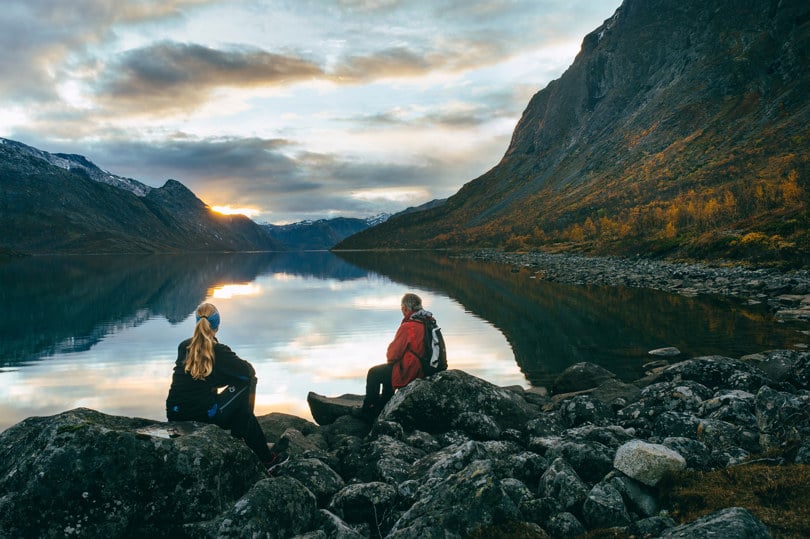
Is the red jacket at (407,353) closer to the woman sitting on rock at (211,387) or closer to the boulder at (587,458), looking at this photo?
the woman sitting on rock at (211,387)

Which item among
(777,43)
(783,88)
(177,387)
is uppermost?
A: (777,43)

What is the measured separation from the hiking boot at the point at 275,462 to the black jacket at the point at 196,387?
126cm

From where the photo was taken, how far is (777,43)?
143625 mm

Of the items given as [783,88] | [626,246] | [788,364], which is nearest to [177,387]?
[788,364]

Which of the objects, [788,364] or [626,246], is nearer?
[788,364]

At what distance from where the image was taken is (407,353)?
36.7 ft

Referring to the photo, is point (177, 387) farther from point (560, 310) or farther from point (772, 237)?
point (772, 237)

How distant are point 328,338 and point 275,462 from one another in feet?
62.5

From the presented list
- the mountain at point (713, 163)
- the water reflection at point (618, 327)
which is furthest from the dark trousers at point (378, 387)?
the mountain at point (713, 163)

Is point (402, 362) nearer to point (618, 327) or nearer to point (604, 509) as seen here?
point (604, 509)

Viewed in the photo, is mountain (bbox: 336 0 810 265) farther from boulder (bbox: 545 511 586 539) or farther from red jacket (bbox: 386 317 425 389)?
boulder (bbox: 545 511 586 539)

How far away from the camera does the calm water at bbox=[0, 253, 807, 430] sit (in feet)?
58.1

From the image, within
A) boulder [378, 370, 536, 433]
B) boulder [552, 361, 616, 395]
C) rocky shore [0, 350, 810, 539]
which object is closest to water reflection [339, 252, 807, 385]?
boulder [552, 361, 616, 395]

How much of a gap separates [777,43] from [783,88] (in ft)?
103
